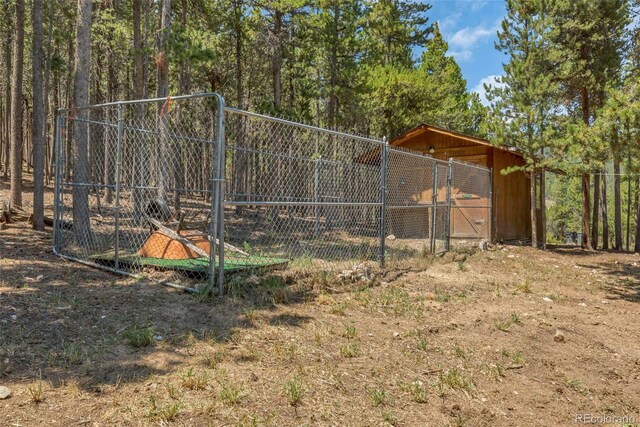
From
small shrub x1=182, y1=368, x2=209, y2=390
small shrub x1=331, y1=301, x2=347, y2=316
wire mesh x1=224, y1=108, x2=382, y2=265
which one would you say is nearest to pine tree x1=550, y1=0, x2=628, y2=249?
wire mesh x1=224, y1=108, x2=382, y2=265

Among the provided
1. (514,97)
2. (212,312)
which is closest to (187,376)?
(212,312)

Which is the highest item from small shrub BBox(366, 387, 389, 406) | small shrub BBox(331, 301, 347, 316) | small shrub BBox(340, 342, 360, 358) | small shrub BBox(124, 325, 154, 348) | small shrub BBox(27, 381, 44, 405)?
small shrub BBox(124, 325, 154, 348)

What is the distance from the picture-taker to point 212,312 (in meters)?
4.24

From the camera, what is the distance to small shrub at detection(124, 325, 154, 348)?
3.38m

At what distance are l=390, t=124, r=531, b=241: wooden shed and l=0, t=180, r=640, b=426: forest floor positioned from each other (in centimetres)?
681

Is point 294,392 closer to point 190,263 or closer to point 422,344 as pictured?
point 422,344

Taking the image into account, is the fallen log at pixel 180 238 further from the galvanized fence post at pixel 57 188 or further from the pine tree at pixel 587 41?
the pine tree at pixel 587 41

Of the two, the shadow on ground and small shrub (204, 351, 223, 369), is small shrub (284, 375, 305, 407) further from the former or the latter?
the shadow on ground

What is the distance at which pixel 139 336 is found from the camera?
344 centimetres

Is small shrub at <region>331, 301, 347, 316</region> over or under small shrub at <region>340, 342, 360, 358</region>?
over

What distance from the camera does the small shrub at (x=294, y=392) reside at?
274 centimetres

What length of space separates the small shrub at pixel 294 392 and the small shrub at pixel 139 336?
1240mm

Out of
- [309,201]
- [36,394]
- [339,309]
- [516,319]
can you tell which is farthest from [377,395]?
[309,201]

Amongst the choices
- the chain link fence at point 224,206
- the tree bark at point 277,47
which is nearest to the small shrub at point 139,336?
the chain link fence at point 224,206
